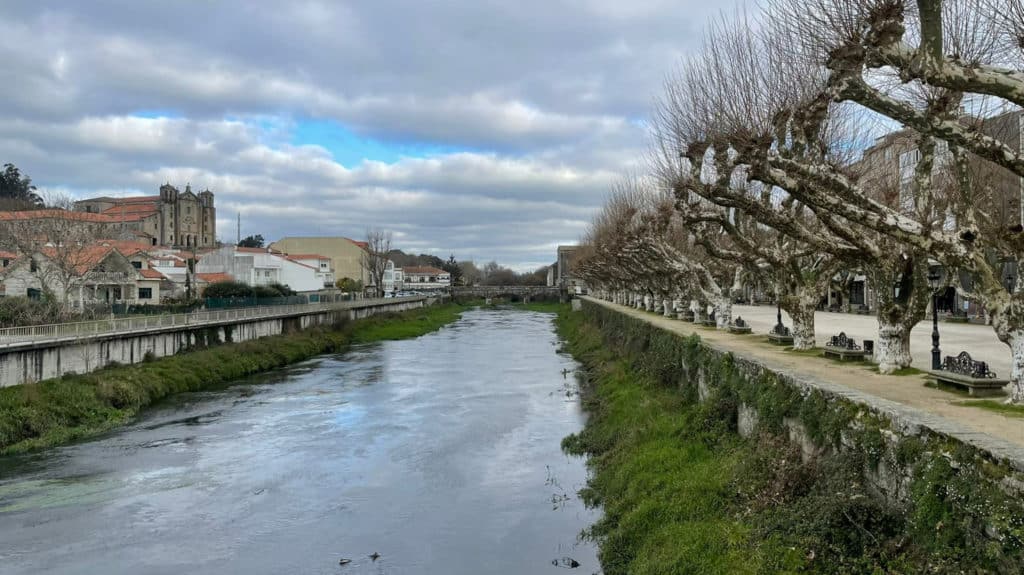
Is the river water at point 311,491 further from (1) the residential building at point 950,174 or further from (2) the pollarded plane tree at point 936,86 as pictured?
(1) the residential building at point 950,174

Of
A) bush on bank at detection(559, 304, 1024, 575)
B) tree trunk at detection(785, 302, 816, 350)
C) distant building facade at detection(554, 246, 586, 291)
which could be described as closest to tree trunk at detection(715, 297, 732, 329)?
tree trunk at detection(785, 302, 816, 350)

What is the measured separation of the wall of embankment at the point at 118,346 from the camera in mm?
24438

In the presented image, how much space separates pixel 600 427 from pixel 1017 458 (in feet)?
50.4

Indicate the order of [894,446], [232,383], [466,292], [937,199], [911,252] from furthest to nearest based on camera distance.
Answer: [466,292]
[232,383]
[937,199]
[911,252]
[894,446]

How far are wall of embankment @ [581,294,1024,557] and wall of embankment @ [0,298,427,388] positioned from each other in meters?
22.3

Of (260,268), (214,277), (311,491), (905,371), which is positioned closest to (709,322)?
(905,371)

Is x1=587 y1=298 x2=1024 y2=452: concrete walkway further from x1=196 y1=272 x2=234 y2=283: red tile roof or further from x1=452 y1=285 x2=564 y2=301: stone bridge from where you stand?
x1=452 y1=285 x2=564 y2=301: stone bridge

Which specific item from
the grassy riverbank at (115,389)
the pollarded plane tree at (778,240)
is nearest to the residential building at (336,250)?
the grassy riverbank at (115,389)

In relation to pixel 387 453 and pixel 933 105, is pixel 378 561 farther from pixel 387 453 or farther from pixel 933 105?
pixel 933 105

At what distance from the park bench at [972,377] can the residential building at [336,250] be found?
110 metres

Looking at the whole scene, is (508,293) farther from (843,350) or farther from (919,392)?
(919,392)

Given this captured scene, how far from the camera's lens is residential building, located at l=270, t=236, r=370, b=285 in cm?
→ 11844

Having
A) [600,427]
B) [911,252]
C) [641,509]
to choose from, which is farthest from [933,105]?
[600,427]

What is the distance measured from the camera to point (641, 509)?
13.0 meters
